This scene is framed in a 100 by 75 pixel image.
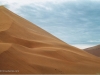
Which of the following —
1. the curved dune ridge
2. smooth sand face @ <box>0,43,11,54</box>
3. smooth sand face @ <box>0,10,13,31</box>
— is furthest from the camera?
smooth sand face @ <box>0,10,13,31</box>

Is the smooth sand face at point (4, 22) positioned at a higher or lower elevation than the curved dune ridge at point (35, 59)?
higher

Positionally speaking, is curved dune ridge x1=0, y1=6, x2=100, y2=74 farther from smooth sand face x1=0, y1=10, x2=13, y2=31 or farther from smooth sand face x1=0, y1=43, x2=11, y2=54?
smooth sand face x1=0, y1=10, x2=13, y2=31

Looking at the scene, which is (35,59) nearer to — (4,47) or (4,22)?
(4,47)

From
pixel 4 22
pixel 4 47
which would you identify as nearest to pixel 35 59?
pixel 4 47

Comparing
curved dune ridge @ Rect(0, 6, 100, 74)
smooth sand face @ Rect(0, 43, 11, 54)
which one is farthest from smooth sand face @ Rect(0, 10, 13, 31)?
smooth sand face @ Rect(0, 43, 11, 54)

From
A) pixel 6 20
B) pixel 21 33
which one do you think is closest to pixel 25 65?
pixel 21 33

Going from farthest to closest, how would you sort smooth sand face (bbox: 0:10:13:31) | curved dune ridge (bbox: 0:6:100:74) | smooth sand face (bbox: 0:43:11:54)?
smooth sand face (bbox: 0:10:13:31) → smooth sand face (bbox: 0:43:11:54) → curved dune ridge (bbox: 0:6:100:74)

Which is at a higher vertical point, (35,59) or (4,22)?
(4,22)

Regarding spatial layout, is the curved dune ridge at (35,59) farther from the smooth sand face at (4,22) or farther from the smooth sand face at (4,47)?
the smooth sand face at (4,22)

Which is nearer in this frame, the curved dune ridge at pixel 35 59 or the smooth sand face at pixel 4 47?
the curved dune ridge at pixel 35 59

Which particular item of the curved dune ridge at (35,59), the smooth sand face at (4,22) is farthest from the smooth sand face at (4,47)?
the smooth sand face at (4,22)

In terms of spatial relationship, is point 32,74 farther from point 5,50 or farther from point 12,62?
point 5,50

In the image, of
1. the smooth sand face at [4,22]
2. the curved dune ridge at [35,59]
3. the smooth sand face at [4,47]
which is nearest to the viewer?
the curved dune ridge at [35,59]

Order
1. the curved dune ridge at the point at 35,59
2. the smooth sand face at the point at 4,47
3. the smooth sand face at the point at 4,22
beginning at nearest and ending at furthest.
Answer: the curved dune ridge at the point at 35,59 → the smooth sand face at the point at 4,47 → the smooth sand face at the point at 4,22
